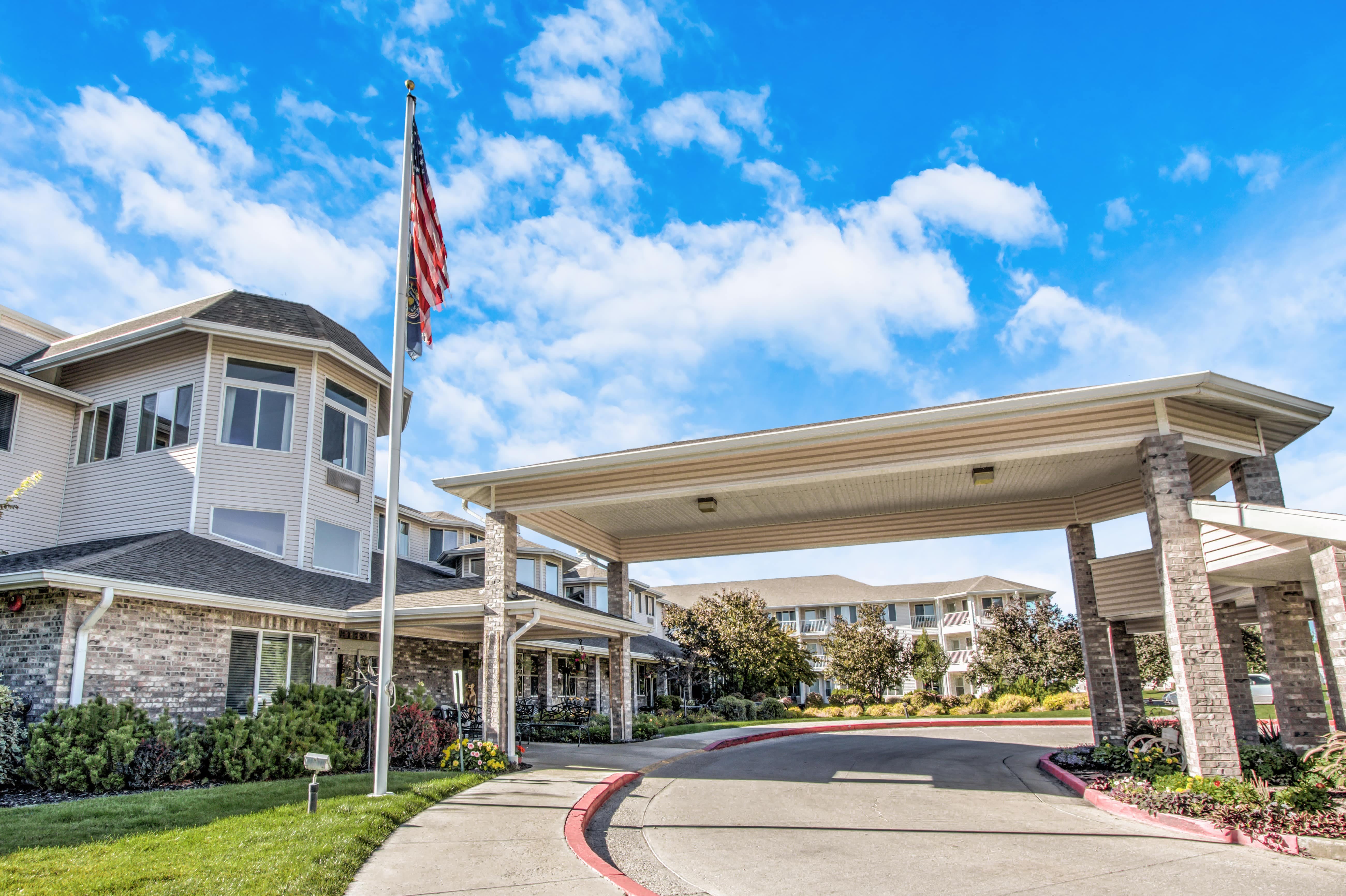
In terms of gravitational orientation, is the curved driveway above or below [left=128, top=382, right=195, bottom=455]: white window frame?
below

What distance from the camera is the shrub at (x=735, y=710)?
31.8m

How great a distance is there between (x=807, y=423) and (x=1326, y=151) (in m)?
7.88

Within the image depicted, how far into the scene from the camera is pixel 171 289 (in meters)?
19.6

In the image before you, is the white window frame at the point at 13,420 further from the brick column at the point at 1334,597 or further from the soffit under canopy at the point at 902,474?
the brick column at the point at 1334,597

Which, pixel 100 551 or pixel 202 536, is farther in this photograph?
pixel 202 536

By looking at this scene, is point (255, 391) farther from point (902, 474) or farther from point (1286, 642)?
point (1286, 642)

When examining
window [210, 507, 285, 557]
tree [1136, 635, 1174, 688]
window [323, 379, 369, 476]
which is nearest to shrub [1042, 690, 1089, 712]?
tree [1136, 635, 1174, 688]

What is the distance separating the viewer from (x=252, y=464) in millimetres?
17859

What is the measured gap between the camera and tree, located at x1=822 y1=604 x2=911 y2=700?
1310 inches

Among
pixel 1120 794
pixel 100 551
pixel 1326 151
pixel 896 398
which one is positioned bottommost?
pixel 1120 794

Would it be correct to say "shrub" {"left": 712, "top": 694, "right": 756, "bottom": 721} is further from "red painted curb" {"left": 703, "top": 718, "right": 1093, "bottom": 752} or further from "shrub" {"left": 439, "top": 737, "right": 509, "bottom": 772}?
"shrub" {"left": 439, "top": 737, "right": 509, "bottom": 772}

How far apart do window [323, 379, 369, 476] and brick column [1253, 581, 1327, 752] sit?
18.9m

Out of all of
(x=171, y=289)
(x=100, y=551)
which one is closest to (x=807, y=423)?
(x=100, y=551)

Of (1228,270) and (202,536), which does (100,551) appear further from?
(1228,270)
